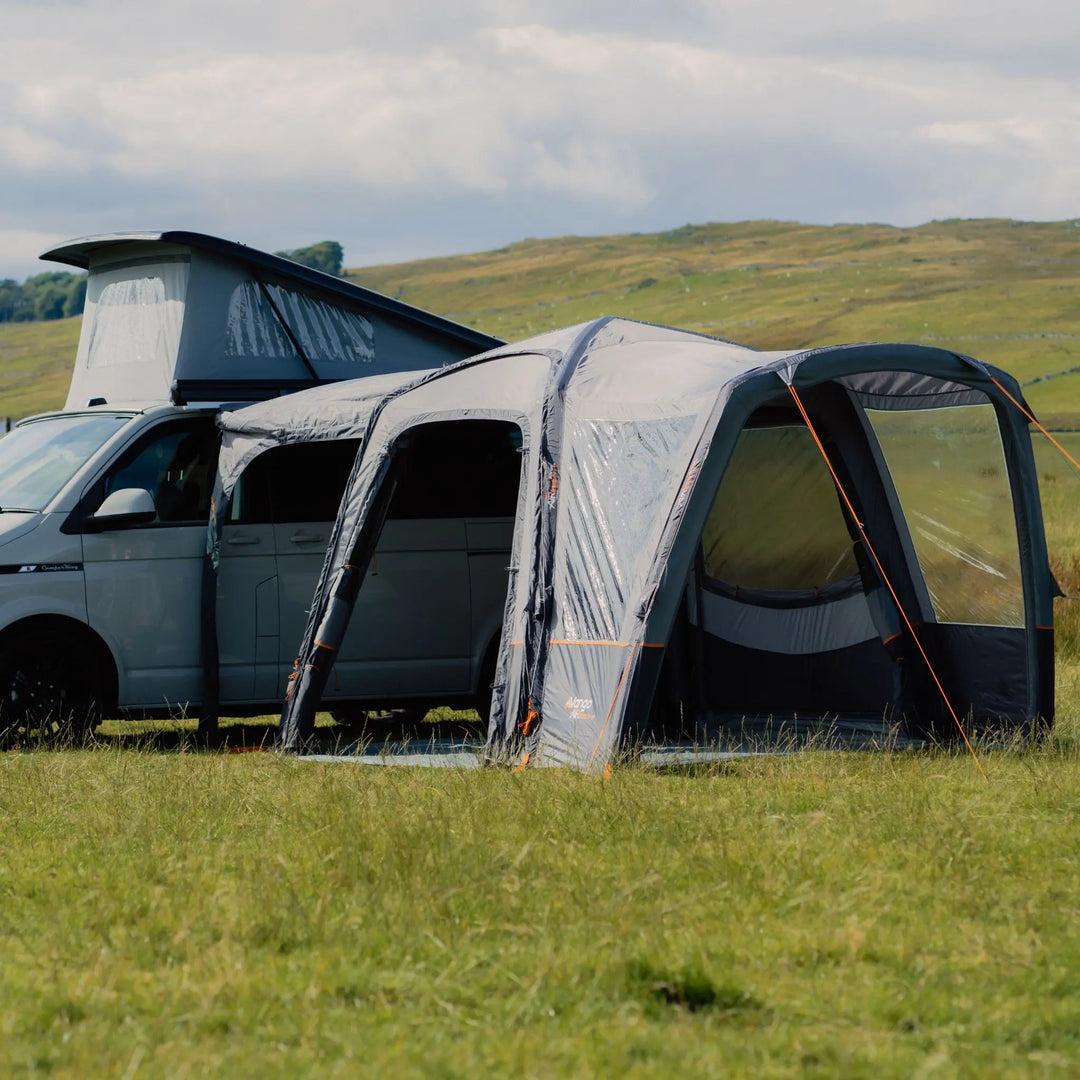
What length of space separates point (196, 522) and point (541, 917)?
5.65 m

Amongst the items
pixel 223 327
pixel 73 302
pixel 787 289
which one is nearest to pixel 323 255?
pixel 73 302

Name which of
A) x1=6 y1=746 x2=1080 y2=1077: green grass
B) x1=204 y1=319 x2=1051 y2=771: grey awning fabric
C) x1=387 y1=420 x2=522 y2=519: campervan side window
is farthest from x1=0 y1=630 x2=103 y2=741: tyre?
x1=387 y1=420 x2=522 y2=519: campervan side window

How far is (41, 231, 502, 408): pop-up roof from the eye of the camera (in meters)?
10.7

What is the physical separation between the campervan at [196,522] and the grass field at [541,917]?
2.80ft

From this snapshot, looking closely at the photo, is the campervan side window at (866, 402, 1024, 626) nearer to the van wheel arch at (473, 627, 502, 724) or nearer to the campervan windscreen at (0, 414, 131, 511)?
the van wheel arch at (473, 627, 502, 724)

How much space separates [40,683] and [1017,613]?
567 cm

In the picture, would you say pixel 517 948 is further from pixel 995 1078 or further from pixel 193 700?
pixel 193 700

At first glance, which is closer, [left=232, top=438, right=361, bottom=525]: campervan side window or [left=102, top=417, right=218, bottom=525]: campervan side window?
[left=102, top=417, right=218, bottom=525]: campervan side window

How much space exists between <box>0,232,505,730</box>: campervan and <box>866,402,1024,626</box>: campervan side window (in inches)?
106

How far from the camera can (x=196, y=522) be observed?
10.1 metres

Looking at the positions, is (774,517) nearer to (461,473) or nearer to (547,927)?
(461,473)

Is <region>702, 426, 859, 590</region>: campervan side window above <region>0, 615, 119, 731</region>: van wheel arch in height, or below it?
above

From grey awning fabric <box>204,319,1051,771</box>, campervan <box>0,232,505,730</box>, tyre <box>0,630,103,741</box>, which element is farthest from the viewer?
campervan <box>0,232,505,730</box>

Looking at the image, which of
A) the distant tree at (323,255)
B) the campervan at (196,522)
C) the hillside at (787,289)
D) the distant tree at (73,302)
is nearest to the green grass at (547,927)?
the campervan at (196,522)
